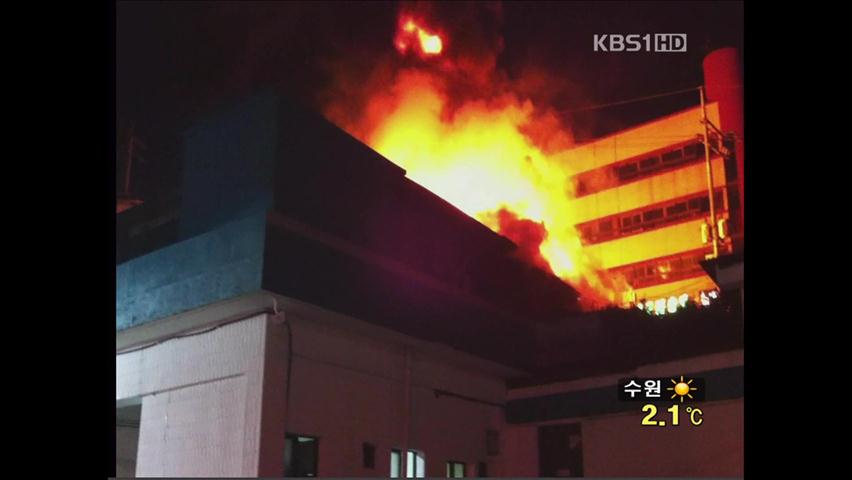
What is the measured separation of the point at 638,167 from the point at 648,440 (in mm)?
4782

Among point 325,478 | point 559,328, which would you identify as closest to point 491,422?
point 559,328

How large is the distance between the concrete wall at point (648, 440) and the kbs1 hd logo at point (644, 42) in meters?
3.75

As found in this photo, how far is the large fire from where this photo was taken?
10.1 metres

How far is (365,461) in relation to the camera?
32.1ft

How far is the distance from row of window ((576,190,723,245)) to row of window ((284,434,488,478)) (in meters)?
4.11

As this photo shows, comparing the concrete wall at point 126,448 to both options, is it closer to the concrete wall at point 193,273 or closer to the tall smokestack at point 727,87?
the concrete wall at point 193,273

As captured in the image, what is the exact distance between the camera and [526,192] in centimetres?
1095

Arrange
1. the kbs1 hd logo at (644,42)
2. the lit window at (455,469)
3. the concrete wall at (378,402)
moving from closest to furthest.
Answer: the kbs1 hd logo at (644,42) < the concrete wall at (378,402) < the lit window at (455,469)

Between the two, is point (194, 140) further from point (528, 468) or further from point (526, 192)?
point (528, 468)

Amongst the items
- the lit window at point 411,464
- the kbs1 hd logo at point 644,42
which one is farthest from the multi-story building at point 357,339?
the kbs1 hd logo at point 644,42

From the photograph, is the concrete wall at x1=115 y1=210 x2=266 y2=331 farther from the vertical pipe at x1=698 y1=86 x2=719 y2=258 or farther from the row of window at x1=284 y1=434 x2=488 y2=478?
the vertical pipe at x1=698 y1=86 x2=719 y2=258

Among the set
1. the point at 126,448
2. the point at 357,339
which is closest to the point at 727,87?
the point at 357,339

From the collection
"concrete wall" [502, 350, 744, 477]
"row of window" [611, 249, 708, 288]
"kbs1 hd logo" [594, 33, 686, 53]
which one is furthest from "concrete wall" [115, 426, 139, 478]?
"kbs1 hd logo" [594, 33, 686, 53]

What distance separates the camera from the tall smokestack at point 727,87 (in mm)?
8953
